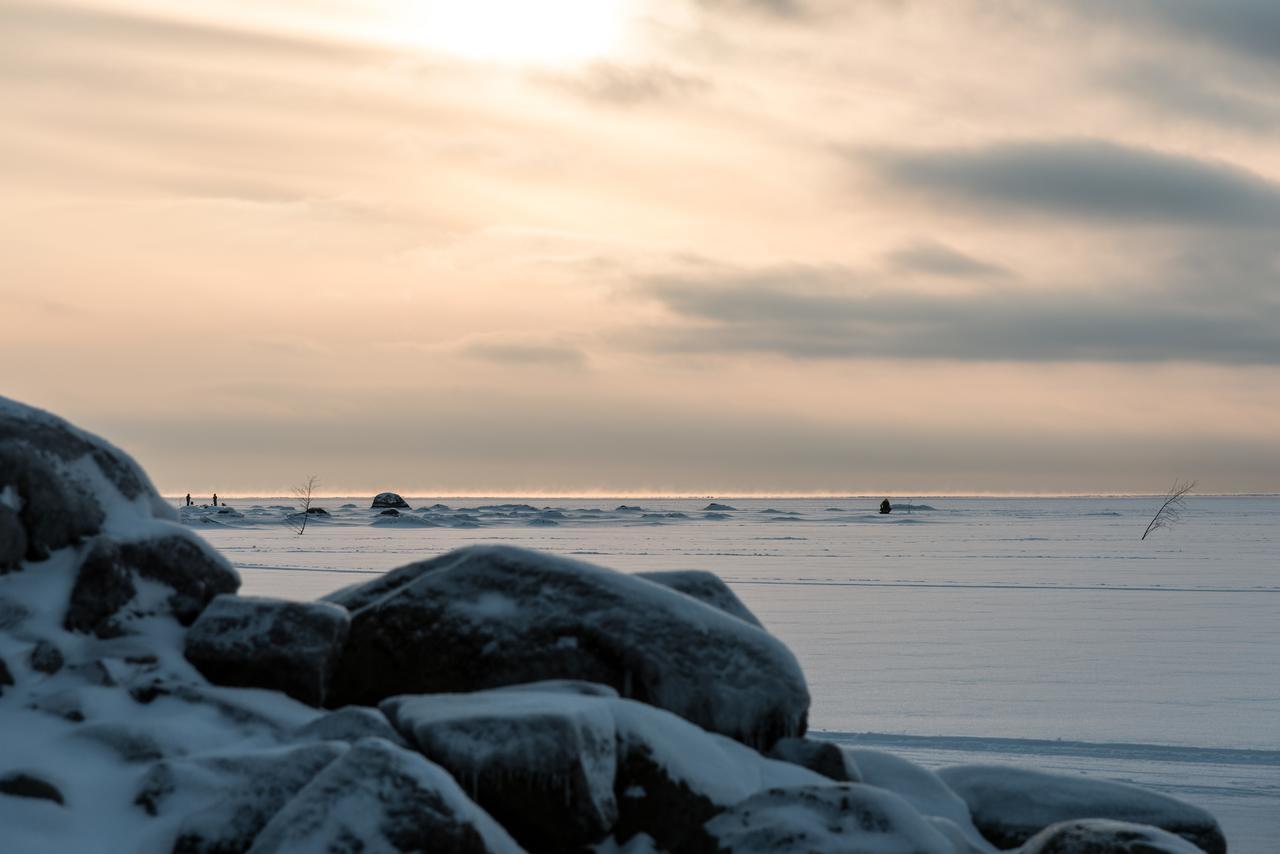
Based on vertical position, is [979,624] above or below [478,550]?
below

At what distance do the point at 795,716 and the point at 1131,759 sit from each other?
2.61 metres

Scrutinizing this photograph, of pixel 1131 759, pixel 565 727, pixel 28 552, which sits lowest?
pixel 1131 759

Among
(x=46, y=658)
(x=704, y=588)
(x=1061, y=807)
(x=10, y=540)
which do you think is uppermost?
(x=10, y=540)

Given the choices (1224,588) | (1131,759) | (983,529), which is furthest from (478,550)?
(983,529)

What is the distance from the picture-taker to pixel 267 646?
5711 millimetres

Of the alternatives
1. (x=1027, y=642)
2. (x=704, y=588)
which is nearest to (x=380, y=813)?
(x=704, y=588)

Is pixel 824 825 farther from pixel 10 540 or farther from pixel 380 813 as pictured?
pixel 10 540

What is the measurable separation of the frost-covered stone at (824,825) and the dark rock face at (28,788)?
7.53ft

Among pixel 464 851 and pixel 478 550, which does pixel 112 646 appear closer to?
pixel 478 550

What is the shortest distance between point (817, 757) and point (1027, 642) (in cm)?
713

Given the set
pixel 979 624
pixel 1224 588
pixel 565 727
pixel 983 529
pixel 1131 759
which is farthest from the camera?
pixel 983 529

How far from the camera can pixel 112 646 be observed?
18.8 ft

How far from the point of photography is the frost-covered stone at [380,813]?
4.29m

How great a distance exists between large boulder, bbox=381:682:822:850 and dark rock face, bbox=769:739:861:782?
16.3 inches
